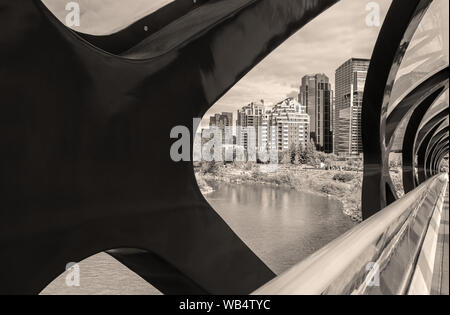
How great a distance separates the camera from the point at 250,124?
1.31 meters

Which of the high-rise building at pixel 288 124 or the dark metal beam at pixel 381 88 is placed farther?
the dark metal beam at pixel 381 88

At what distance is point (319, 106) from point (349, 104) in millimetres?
842

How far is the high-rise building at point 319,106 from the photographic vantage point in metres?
1.76

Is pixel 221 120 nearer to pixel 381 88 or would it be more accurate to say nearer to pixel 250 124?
pixel 250 124

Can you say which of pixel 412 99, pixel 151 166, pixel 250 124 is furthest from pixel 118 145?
pixel 412 99

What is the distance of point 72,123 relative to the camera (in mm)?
454

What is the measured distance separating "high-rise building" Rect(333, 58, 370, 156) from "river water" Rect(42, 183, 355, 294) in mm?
423

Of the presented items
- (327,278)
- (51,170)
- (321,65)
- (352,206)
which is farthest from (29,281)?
(352,206)

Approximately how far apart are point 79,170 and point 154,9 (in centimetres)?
44

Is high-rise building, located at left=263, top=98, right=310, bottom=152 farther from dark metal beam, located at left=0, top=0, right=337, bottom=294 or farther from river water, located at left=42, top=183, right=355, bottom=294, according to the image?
dark metal beam, located at left=0, top=0, right=337, bottom=294

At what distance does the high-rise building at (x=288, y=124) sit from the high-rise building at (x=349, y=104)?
0.70 m

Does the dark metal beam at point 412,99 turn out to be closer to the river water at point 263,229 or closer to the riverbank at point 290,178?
the riverbank at point 290,178

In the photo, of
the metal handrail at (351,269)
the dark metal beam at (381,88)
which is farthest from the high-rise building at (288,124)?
the metal handrail at (351,269)
